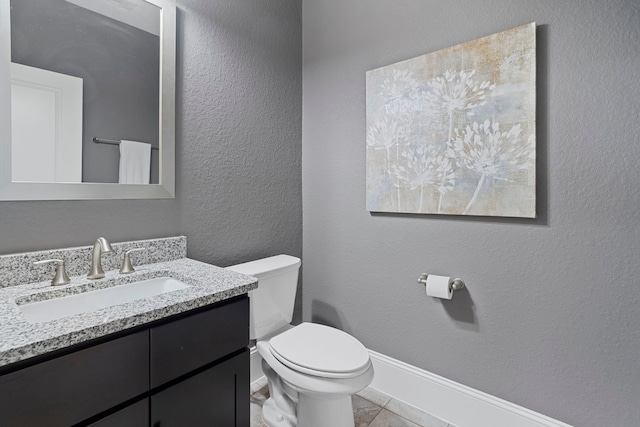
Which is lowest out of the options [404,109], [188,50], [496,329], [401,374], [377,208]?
[401,374]

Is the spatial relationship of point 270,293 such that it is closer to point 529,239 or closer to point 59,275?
point 59,275

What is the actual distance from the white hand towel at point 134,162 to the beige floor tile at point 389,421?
156 centimetres

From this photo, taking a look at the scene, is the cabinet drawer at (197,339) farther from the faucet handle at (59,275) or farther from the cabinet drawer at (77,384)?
the faucet handle at (59,275)

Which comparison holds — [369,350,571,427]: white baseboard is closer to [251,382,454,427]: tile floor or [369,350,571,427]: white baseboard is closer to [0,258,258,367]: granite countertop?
[251,382,454,427]: tile floor

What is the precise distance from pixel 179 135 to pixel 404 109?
43.7 inches

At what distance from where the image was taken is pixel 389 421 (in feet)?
5.17

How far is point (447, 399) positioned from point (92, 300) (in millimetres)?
1607

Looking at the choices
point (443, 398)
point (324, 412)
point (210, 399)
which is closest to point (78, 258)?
point (210, 399)

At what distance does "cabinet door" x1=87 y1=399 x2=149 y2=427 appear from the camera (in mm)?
821

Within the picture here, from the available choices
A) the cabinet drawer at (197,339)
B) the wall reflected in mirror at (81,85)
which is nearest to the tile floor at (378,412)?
the cabinet drawer at (197,339)

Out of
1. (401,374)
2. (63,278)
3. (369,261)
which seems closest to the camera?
(63,278)

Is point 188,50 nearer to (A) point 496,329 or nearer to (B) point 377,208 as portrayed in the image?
(B) point 377,208

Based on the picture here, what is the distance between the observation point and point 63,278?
1.11 metres

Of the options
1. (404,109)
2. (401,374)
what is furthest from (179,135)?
(401,374)
